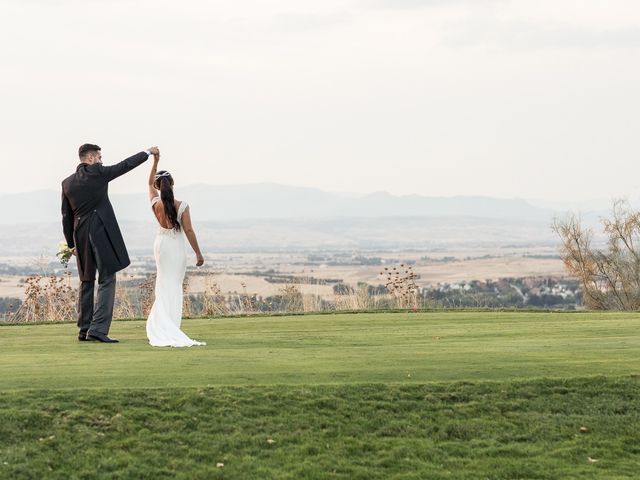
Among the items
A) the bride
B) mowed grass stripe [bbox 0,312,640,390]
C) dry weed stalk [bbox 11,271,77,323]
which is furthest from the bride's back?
dry weed stalk [bbox 11,271,77,323]

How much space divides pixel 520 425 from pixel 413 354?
8.71 ft

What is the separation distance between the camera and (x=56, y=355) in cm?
1356

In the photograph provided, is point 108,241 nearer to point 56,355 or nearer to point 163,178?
point 163,178

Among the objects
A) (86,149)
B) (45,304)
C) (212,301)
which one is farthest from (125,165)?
(212,301)

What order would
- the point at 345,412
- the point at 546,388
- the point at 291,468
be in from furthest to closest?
the point at 546,388 < the point at 345,412 < the point at 291,468

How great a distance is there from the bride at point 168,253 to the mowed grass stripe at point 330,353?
403mm

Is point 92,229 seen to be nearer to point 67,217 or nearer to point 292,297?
point 67,217

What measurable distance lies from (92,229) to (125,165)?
996mm

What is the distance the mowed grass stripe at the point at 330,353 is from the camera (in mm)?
11883

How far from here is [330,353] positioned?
44.8ft

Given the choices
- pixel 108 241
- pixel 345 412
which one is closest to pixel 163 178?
pixel 108 241

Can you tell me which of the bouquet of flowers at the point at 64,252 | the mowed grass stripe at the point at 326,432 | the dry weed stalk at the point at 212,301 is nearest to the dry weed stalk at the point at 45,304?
the dry weed stalk at the point at 212,301

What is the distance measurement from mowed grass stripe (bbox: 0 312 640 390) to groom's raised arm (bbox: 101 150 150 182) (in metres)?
2.22

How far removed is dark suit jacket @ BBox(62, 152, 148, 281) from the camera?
50.7ft
